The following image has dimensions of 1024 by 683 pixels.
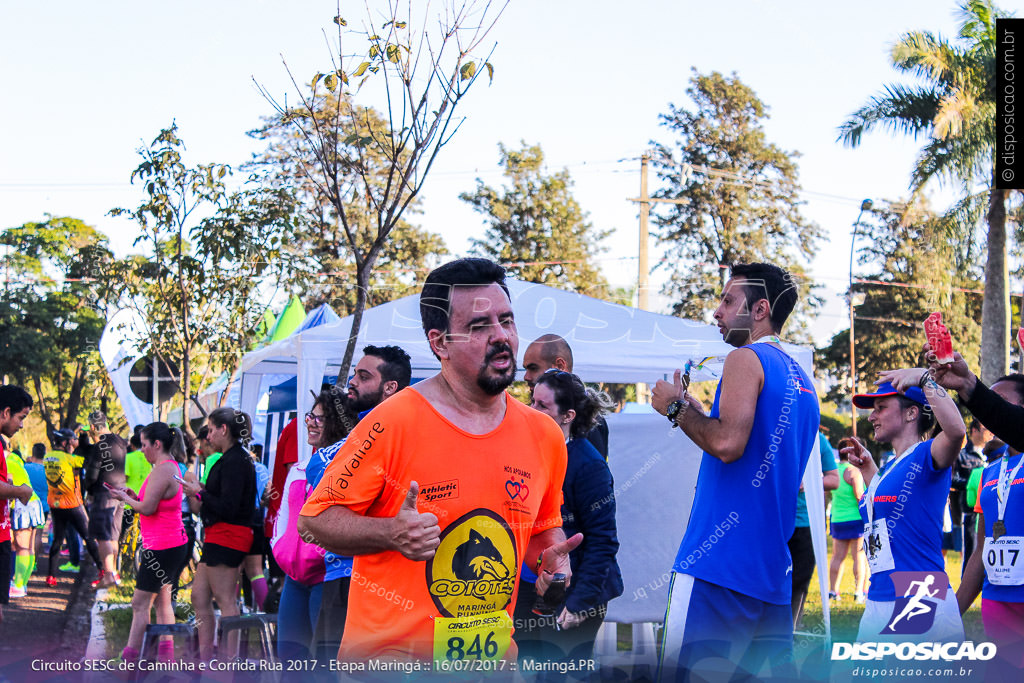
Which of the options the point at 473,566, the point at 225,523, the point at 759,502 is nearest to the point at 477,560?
the point at 473,566

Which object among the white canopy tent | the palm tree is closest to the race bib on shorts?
the white canopy tent

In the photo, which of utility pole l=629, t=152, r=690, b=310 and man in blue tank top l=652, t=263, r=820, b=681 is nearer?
man in blue tank top l=652, t=263, r=820, b=681

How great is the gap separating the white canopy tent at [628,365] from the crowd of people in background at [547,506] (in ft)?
5.42

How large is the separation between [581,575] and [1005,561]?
5.50 feet

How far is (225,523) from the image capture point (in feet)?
19.7

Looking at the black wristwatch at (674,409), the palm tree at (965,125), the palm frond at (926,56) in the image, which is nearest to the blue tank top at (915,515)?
the black wristwatch at (674,409)

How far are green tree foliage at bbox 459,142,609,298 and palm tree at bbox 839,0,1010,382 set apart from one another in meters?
12.2

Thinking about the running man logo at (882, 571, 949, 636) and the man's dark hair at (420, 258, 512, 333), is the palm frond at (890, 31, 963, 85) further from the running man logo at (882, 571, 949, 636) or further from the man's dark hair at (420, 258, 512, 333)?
the man's dark hair at (420, 258, 512, 333)

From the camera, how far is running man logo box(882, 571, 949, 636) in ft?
12.6

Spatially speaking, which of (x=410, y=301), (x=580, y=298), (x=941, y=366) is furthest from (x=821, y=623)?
(x=941, y=366)

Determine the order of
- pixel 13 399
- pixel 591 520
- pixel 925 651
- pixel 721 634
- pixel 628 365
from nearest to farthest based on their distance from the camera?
pixel 721 634 → pixel 925 651 → pixel 591 520 → pixel 13 399 → pixel 628 365

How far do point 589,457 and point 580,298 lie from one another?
4536 millimetres

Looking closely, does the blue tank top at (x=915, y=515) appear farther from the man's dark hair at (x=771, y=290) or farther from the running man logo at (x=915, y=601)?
the man's dark hair at (x=771, y=290)

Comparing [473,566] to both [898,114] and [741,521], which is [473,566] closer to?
[741,521]
